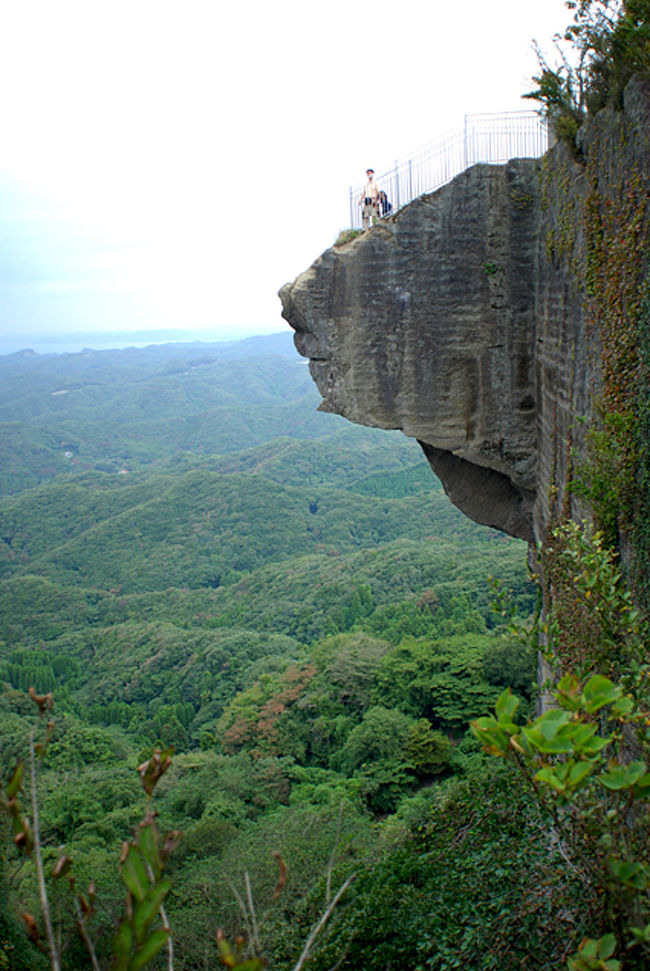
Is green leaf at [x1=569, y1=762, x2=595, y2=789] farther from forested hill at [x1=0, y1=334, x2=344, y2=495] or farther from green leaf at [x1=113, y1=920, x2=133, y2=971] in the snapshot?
forested hill at [x1=0, y1=334, x2=344, y2=495]

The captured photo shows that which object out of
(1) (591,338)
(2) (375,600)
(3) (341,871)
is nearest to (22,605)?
(2) (375,600)

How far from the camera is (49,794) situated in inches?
906

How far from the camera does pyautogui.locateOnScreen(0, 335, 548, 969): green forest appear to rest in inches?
285

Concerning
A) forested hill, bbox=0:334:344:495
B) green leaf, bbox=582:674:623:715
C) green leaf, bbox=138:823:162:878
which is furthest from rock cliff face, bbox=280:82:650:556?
forested hill, bbox=0:334:344:495

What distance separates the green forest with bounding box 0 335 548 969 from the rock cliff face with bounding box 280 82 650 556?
8.02ft

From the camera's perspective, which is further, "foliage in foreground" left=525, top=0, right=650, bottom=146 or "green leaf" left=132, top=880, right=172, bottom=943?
"foliage in foreground" left=525, top=0, right=650, bottom=146

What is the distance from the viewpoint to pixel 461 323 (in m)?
9.22

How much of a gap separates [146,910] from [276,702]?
25.8 meters

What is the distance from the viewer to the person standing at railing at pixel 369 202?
10020 mm

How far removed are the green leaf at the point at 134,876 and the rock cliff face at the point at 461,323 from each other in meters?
6.23

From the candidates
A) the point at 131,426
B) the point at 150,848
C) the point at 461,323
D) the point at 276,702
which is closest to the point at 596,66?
the point at 461,323

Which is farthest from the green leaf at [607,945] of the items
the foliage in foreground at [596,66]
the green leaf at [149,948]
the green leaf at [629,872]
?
the foliage in foreground at [596,66]

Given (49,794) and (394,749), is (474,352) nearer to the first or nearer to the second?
(394,749)

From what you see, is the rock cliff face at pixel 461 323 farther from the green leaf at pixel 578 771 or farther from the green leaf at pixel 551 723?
the green leaf at pixel 578 771
